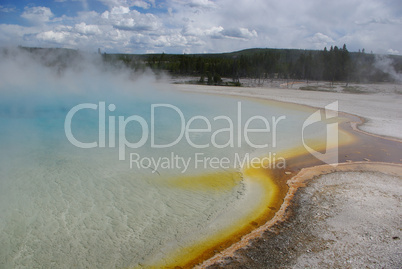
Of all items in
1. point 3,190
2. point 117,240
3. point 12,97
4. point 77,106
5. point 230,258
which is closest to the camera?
point 230,258

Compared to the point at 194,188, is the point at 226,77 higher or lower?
higher


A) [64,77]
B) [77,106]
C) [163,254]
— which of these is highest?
[64,77]

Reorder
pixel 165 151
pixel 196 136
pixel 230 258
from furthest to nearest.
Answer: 1. pixel 196 136
2. pixel 165 151
3. pixel 230 258

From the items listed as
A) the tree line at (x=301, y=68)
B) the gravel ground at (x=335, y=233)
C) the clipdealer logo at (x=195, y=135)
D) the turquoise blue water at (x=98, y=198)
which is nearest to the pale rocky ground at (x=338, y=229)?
the gravel ground at (x=335, y=233)

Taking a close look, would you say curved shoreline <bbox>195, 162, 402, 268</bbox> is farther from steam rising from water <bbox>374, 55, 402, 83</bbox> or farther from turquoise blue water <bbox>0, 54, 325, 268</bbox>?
steam rising from water <bbox>374, 55, 402, 83</bbox>

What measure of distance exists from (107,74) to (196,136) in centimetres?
2196

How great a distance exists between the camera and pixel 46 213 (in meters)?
4.04

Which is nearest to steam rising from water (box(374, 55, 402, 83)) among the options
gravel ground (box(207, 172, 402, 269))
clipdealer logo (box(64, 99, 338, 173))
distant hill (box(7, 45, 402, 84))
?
distant hill (box(7, 45, 402, 84))

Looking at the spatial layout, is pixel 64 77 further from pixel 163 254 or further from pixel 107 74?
pixel 163 254

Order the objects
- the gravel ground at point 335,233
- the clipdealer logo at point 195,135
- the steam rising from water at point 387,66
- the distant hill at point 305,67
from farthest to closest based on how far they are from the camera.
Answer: the distant hill at point 305,67 → the steam rising from water at point 387,66 → the clipdealer logo at point 195,135 → the gravel ground at point 335,233

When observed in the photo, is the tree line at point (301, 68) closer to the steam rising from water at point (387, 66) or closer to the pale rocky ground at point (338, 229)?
the steam rising from water at point (387, 66)

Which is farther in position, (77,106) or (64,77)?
(64,77)

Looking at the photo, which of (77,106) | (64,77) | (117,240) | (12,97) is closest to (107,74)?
(64,77)

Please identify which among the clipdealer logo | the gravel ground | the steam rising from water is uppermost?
the steam rising from water
